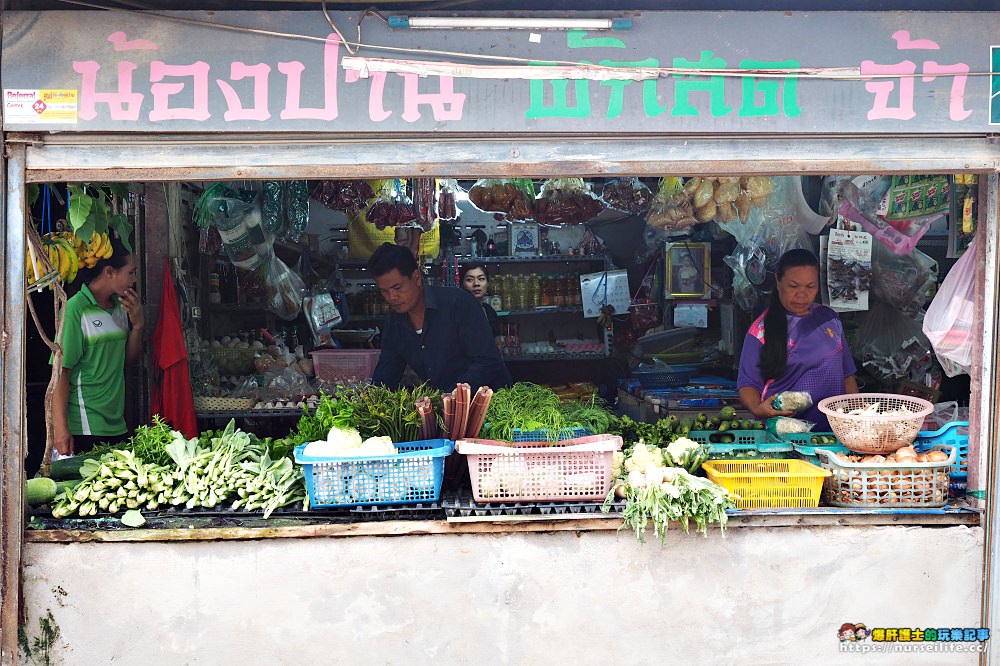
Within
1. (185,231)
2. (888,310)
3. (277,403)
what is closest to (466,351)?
(277,403)

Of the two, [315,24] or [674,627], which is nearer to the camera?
[315,24]

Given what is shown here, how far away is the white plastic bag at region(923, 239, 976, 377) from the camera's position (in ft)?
12.9

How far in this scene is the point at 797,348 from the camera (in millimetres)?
5590

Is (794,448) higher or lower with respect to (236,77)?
lower

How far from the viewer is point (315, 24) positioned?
3.31 m

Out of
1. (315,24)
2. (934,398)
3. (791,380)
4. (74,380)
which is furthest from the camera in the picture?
(934,398)

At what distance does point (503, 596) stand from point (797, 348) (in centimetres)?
311

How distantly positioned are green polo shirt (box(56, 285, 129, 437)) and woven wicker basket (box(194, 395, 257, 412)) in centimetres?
96

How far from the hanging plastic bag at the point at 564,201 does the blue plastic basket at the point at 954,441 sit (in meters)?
3.13

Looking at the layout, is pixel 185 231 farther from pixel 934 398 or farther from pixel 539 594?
pixel 934 398

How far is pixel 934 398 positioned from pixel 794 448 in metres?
3.06

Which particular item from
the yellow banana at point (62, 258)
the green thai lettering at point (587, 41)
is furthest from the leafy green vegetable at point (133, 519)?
the green thai lettering at point (587, 41)

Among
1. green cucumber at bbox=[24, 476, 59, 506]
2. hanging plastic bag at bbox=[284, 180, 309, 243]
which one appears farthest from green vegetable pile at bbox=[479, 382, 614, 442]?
hanging plastic bag at bbox=[284, 180, 309, 243]

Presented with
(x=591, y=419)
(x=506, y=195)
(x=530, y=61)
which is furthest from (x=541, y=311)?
(x=530, y=61)
